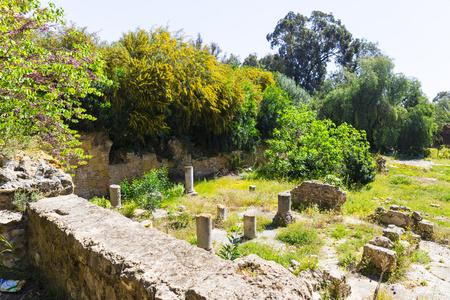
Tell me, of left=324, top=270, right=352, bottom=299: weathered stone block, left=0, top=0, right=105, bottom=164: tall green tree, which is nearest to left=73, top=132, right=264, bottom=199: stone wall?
left=0, top=0, right=105, bottom=164: tall green tree

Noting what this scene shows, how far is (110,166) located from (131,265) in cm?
942

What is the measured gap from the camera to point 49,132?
5129 mm

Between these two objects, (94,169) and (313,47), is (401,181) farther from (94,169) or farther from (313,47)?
(313,47)

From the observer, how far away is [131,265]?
7.36 ft

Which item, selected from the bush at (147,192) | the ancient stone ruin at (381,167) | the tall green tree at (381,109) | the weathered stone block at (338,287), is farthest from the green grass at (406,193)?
the tall green tree at (381,109)

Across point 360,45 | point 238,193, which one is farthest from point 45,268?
point 360,45

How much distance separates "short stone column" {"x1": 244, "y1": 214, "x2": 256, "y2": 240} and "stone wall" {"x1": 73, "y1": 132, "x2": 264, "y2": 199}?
18.0 ft

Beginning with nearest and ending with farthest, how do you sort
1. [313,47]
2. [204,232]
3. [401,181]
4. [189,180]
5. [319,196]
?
[204,232], [319,196], [189,180], [401,181], [313,47]

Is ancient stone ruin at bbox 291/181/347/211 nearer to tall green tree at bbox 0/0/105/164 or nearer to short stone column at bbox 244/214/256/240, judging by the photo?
→ short stone column at bbox 244/214/256/240

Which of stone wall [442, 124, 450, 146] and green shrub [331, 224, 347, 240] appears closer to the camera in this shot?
green shrub [331, 224, 347, 240]

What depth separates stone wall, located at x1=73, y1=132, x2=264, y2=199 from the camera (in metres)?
10.2

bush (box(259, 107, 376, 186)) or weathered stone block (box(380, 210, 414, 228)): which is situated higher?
bush (box(259, 107, 376, 186))

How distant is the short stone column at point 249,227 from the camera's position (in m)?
7.21

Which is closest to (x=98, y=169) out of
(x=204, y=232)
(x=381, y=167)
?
(x=204, y=232)
